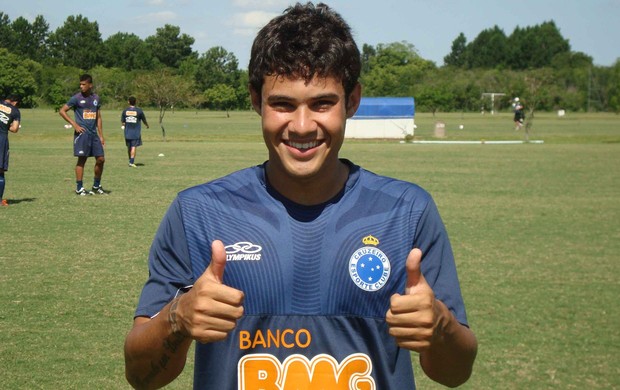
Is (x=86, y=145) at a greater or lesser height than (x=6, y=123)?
lesser

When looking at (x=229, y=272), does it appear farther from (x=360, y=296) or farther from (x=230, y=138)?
(x=230, y=138)

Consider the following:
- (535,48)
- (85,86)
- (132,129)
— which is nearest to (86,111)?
(85,86)

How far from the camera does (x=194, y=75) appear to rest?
106938mm

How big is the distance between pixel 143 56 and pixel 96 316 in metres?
122

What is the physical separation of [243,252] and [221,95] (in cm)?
10003

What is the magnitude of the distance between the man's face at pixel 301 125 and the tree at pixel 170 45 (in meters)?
131

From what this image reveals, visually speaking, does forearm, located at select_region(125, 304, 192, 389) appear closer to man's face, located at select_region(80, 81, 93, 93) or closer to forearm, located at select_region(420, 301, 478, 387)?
forearm, located at select_region(420, 301, 478, 387)

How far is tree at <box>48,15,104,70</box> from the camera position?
428 ft

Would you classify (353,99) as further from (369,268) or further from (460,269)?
(460,269)

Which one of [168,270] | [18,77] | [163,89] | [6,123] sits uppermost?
[18,77]

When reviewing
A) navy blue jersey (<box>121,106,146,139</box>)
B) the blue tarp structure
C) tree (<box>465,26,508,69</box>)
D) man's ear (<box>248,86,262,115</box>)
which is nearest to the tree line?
tree (<box>465,26,508,69</box>)

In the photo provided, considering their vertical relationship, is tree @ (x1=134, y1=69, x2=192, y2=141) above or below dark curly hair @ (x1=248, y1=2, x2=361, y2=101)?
above

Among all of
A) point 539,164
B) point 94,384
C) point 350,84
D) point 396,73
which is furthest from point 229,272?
point 396,73

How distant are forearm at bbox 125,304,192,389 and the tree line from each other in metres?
62.6
